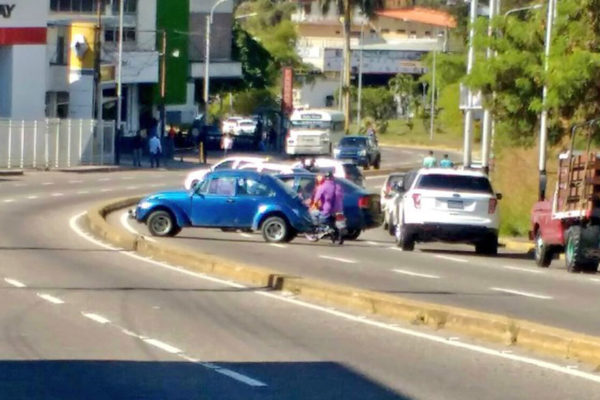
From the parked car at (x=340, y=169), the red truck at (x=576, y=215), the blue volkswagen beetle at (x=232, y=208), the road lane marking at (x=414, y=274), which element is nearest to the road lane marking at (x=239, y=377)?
the road lane marking at (x=414, y=274)

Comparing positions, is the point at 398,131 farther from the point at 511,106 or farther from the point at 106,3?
the point at 511,106

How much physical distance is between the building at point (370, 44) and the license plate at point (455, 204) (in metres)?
73.3

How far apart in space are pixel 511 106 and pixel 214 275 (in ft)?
48.1

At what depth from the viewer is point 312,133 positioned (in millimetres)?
77250

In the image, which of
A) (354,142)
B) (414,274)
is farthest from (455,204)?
(354,142)

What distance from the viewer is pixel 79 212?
1446 inches

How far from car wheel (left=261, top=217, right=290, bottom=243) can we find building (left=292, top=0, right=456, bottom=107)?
7272 cm

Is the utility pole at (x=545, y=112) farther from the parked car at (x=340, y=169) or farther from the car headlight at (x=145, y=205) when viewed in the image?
the car headlight at (x=145, y=205)

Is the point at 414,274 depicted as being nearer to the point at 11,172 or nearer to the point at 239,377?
the point at 239,377

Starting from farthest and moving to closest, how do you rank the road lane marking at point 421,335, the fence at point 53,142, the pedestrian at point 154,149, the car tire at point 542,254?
the pedestrian at point 154,149, the fence at point 53,142, the car tire at point 542,254, the road lane marking at point 421,335

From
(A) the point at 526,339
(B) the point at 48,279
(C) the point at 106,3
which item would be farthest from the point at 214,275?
(C) the point at 106,3

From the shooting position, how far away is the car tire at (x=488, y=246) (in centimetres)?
2869

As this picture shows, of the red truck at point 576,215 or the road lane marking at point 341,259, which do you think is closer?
the red truck at point 576,215

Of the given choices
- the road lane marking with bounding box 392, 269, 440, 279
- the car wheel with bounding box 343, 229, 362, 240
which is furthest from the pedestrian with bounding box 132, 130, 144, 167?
the road lane marking with bounding box 392, 269, 440, 279
